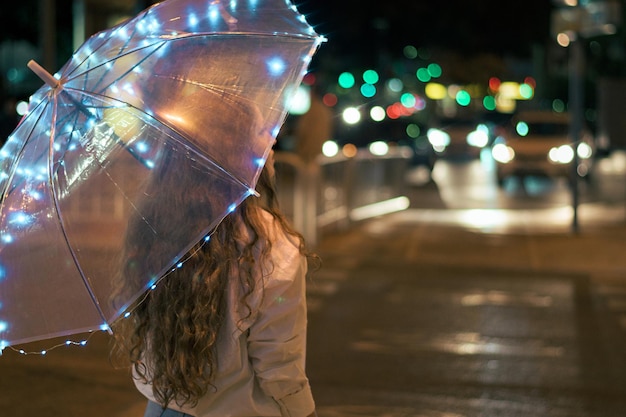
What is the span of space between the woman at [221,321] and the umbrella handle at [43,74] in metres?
0.44

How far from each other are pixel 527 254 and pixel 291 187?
2969 mm

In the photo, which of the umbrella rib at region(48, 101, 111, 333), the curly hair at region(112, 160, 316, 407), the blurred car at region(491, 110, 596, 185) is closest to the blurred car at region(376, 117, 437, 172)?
the blurred car at region(491, 110, 596, 185)

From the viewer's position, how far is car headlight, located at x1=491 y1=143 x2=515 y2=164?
2411 cm

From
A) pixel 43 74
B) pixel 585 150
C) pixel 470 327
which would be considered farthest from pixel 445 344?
pixel 585 150

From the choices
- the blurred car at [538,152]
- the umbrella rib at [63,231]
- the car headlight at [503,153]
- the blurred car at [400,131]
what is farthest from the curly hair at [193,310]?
the blurred car at [400,131]

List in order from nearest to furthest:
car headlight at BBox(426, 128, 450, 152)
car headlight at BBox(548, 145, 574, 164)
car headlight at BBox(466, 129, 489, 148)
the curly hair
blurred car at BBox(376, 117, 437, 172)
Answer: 1. the curly hair
2. car headlight at BBox(548, 145, 574, 164)
3. blurred car at BBox(376, 117, 437, 172)
4. car headlight at BBox(426, 128, 450, 152)
5. car headlight at BBox(466, 129, 489, 148)

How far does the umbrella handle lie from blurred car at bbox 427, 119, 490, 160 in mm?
33204

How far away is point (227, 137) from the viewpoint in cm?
315

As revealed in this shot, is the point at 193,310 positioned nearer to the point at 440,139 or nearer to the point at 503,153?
the point at 503,153

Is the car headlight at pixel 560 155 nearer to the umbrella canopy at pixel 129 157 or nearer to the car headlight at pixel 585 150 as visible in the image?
the car headlight at pixel 585 150

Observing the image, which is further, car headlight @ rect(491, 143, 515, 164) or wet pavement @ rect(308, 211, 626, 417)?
car headlight @ rect(491, 143, 515, 164)

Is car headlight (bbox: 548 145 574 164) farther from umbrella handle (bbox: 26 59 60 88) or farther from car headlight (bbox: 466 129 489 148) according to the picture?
umbrella handle (bbox: 26 59 60 88)

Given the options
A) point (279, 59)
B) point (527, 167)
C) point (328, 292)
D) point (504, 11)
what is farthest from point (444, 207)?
point (504, 11)

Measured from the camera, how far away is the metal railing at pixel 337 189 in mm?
12836
